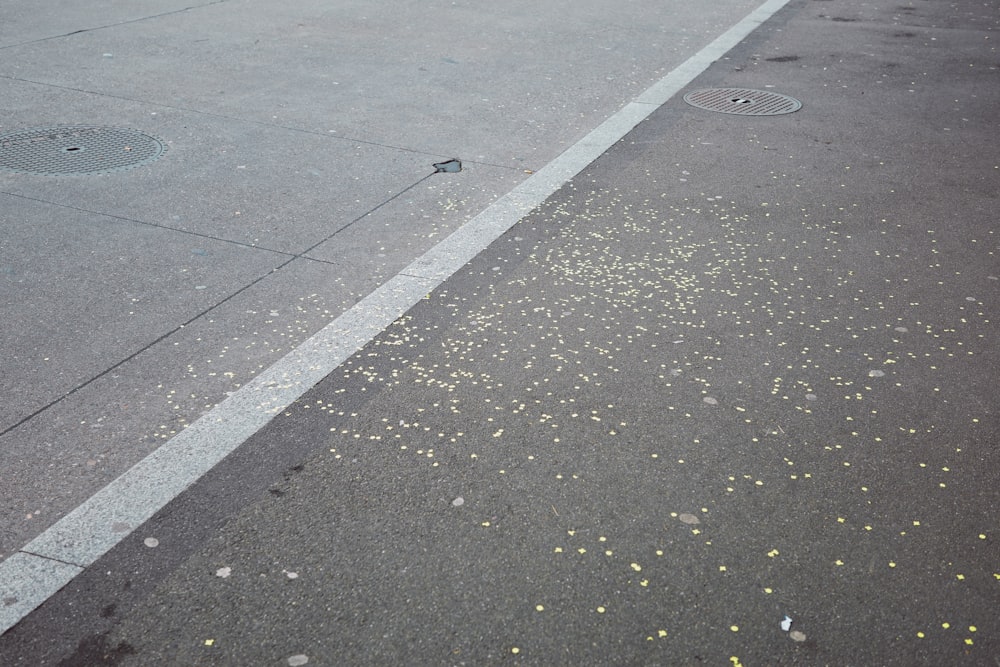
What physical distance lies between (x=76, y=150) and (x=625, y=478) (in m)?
5.11

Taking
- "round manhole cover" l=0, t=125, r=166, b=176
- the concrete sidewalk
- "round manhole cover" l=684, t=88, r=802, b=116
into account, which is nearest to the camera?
the concrete sidewalk

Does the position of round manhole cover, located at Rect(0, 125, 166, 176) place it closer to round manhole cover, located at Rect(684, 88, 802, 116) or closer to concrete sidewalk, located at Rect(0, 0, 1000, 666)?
concrete sidewalk, located at Rect(0, 0, 1000, 666)

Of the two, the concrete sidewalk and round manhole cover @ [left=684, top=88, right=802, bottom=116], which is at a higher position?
the concrete sidewalk

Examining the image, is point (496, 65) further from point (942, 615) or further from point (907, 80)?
point (942, 615)

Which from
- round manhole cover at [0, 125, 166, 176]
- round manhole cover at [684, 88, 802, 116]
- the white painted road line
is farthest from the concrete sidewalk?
round manhole cover at [0, 125, 166, 176]

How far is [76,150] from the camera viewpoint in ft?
22.7

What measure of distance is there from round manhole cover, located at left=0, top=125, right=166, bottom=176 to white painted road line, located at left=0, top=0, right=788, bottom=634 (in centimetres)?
262

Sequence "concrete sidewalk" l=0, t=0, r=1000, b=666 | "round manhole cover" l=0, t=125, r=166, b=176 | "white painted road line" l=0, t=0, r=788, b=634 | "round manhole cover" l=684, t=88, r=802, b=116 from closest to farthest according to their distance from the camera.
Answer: "concrete sidewalk" l=0, t=0, r=1000, b=666 < "white painted road line" l=0, t=0, r=788, b=634 < "round manhole cover" l=0, t=125, r=166, b=176 < "round manhole cover" l=684, t=88, r=802, b=116

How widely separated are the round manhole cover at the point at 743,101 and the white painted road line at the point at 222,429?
9.17 feet

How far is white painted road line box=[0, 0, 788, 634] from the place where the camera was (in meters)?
3.08

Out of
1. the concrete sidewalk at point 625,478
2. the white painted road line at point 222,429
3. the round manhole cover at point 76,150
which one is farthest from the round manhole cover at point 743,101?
the round manhole cover at point 76,150

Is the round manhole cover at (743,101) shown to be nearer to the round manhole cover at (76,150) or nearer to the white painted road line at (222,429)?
the white painted road line at (222,429)

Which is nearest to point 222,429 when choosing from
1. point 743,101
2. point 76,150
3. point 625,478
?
point 625,478

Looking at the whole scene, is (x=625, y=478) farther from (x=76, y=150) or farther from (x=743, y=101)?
(x=743, y=101)
